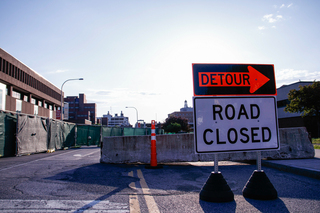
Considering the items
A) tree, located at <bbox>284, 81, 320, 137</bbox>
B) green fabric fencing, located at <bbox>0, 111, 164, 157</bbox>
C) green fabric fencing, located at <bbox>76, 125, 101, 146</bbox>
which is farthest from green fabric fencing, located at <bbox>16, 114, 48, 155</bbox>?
tree, located at <bbox>284, 81, 320, 137</bbox>

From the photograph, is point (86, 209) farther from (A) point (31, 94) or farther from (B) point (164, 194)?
(A) point (31, 94)

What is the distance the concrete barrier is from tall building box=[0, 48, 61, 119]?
34248 mm

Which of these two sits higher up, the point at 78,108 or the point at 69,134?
the point at 78,108

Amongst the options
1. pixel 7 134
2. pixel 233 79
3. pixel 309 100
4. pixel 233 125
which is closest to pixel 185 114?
pixel 309 100

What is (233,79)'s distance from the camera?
13.1ft

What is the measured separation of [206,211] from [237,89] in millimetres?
2025

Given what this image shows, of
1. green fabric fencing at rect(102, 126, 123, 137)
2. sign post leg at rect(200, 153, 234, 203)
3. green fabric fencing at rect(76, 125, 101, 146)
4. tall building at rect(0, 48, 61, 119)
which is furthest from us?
tall building at rect(0, 48, 61, 119)

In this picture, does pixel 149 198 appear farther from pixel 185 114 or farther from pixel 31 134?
pixel 185 114

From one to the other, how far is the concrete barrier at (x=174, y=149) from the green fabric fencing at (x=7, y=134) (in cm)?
618

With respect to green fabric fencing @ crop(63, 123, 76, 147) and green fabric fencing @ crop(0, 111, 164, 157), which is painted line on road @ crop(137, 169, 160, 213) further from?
green fabric fencing @ crop(63, 123, 76, 147)

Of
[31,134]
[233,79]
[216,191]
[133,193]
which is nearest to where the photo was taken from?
[216,191]

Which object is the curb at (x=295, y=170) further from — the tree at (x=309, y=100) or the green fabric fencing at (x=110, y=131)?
the tree at (x=309, y=100)

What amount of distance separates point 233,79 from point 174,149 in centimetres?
519

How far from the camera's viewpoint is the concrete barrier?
852 centimetres
